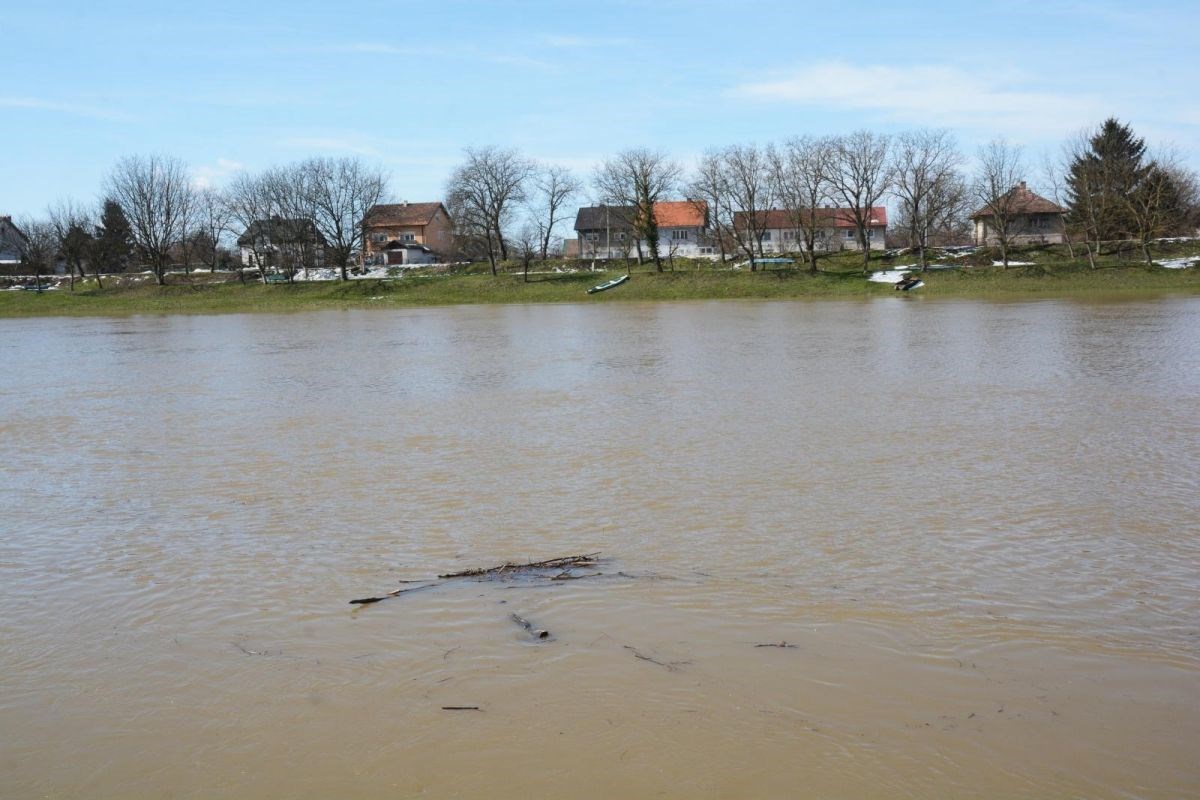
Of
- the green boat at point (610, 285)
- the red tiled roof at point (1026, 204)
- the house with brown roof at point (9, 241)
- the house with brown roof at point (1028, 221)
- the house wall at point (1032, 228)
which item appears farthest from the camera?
the house with brown roof at point (9, 241)

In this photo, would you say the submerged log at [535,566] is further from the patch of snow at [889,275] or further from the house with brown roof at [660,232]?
the house with brown roof at [660,232]

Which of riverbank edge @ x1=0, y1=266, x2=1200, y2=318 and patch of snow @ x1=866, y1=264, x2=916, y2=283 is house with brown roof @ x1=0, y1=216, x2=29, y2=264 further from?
patch of snow @ x1=866, y1=264, x2=916, y2=283

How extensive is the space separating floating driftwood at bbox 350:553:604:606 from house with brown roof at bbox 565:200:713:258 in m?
72.6

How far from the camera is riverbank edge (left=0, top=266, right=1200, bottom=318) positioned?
54625mm

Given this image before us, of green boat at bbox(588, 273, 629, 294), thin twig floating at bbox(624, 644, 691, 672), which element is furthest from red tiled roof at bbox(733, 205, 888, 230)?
thin twig floating at bbox(624, 644, 691, 672)

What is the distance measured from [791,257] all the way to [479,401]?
58.7 metres

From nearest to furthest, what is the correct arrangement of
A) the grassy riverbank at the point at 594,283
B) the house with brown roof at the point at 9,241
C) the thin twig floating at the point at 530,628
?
the thin twig floating at the point at 530,628, the grassy riverbank at the point at 594,283, the house with brown roof at the point at 9,241

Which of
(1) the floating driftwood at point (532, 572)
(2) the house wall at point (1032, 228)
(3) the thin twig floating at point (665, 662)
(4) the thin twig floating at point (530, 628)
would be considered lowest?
(3) the thin twig floating at point (665, 662)

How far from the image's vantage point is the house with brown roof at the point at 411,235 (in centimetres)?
10156

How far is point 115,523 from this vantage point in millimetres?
9914

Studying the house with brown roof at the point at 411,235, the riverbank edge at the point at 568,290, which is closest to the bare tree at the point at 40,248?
the riverbank edge at the point at 568,290

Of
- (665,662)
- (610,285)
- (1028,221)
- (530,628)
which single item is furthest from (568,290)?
(665,662)

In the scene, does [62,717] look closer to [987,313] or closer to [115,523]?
[115,523]

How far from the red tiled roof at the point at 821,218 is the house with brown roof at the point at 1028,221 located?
9327 mm
